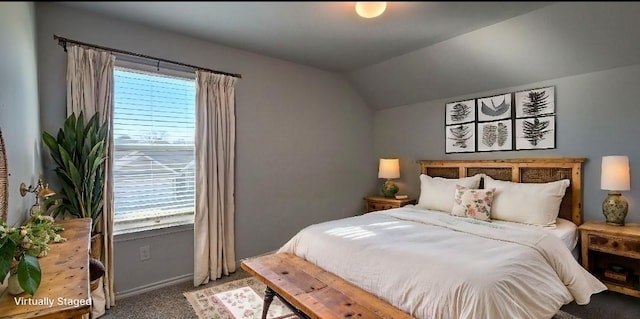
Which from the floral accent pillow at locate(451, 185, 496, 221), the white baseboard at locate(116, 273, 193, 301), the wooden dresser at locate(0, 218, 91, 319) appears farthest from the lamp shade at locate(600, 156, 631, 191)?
the white baseboard at locate(116, 273, 193, 301)

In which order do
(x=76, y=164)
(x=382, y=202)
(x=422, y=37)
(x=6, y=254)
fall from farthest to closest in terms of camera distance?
1. (x=382, y=202)
2. (x=76, y=164)
3. (x=6, y=254)
4. (x=422, y=37)

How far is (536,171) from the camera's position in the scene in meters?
2.98

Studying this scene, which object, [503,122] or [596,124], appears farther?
[503,122]

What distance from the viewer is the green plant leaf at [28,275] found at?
87 cm

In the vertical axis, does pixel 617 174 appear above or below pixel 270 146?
below

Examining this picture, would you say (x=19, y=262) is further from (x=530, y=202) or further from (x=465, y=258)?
(x=530, y=202)

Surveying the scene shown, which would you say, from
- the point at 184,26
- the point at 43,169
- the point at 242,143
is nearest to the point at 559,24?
the point at 184,26

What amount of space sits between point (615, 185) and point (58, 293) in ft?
11.3

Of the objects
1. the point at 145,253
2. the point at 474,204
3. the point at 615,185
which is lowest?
the point at 145,253

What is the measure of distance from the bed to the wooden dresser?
1361 millimetres

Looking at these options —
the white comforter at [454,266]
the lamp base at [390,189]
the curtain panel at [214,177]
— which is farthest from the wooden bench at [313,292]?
the lamp base at [390,189]

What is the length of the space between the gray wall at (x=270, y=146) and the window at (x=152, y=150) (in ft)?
0.59

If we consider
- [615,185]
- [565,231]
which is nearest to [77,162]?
[565,231]

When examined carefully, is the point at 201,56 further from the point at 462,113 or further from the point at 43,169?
the point at 462,113
